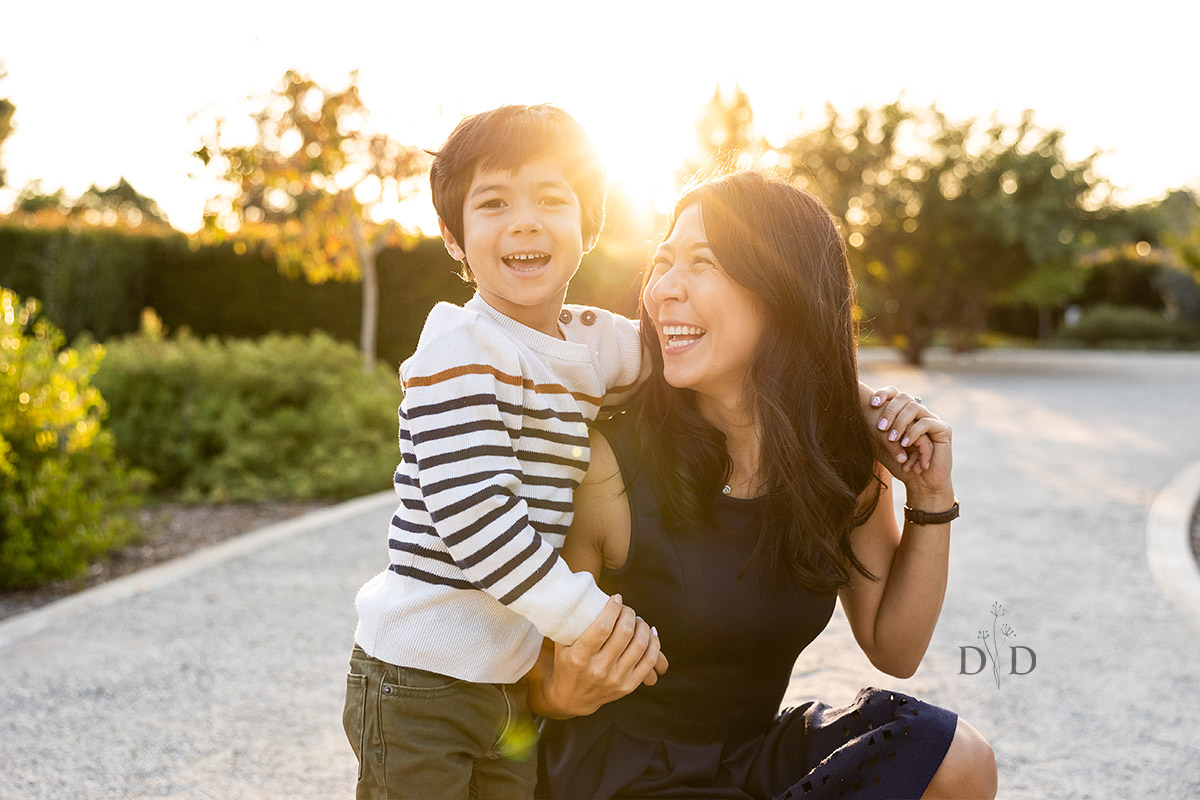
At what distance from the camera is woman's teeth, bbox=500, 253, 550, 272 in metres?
1.78

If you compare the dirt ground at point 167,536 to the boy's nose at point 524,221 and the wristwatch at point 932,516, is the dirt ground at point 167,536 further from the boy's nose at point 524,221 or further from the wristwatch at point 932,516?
the wristwatch at point 932,516

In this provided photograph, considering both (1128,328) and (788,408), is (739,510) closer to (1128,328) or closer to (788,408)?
(788,408)

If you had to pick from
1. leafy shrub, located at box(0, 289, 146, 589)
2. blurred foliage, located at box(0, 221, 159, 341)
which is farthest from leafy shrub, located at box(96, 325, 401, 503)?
blurred foliage, located at box(0, 221, 159, 341)

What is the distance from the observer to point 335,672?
→ 375 cm

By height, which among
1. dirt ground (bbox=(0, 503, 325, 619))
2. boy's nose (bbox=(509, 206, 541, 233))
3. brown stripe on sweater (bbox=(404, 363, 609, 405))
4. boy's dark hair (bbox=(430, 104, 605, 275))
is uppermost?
boy's dark hair (bbox=(430, 104, 605, 275))

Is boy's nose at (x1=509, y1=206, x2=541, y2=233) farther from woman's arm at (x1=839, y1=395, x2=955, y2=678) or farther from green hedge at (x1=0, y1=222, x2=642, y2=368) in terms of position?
green hedge at (x1=0, y1=222, x2=642, y2=368)

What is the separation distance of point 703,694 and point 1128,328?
2813cm

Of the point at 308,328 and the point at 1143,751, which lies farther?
the point at 308,328

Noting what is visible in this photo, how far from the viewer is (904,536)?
1966mm

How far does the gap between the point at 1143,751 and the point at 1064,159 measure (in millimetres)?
15989

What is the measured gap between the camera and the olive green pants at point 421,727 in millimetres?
1658

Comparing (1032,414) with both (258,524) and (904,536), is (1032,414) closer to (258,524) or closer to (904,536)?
(258,524)

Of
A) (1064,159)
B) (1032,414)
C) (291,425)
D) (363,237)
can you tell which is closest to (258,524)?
(291,425)

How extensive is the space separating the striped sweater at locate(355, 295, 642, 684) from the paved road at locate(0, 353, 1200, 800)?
1484 mm
